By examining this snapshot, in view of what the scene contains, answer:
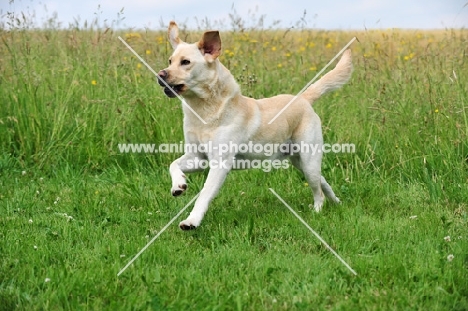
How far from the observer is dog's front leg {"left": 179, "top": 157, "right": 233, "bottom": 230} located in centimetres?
428

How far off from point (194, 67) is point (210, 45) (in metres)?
0.23

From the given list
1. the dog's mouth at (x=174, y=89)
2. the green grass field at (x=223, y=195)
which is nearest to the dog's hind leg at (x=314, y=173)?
the green grass field at (x=223, y=195)

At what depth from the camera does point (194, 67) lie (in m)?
4.69

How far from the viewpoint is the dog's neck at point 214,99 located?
473 cm

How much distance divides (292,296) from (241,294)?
290 millimetres

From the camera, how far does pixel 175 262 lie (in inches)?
155

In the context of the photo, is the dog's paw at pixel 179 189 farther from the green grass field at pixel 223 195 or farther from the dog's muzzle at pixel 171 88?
the dog's muzzle at pixel 171 88

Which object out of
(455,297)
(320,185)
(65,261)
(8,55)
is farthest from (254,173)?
(8,55)

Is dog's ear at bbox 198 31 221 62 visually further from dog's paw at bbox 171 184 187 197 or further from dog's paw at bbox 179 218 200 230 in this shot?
dog's paw at bbox 179 218 200 230

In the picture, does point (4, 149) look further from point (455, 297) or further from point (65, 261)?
point (455, 297)

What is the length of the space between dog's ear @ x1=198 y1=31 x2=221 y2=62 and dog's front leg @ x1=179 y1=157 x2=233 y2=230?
82 centimetres

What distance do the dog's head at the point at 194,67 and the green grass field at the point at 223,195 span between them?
3.51ft

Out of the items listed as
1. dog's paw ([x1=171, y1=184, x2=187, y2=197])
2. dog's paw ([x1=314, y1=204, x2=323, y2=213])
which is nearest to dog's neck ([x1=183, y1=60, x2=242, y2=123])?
dog's paw ([x1=171, y1=184, x2=187, y2=197])

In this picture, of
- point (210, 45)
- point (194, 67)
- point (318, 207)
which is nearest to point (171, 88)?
point (194, 67)
